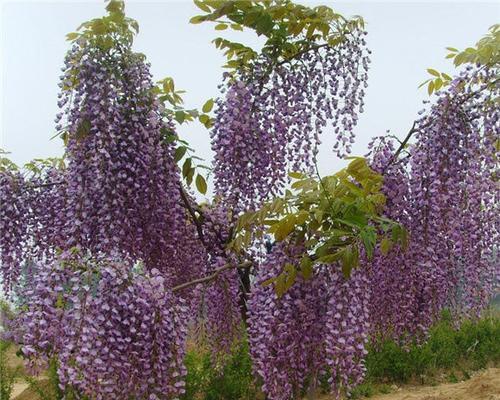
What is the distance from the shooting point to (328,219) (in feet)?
13.2

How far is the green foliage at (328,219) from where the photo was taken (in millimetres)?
3738

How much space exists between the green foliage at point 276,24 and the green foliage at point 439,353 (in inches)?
137

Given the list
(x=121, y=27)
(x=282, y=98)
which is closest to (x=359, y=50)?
(x=282, y=98)

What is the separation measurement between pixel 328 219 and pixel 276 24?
1.60 meters

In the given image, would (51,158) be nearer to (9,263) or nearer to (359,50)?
(9,263)

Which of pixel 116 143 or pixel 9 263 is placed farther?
pixel 9 263

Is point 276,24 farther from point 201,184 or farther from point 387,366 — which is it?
point 387,366

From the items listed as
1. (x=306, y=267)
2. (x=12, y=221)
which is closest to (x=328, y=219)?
(x=306, y=267)

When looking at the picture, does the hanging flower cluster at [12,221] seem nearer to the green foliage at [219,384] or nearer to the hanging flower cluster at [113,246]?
the hanging flower cluster at [113,246]

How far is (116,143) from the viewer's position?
430cm

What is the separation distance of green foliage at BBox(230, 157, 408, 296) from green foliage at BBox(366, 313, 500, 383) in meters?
3.32

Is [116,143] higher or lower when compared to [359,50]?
lower

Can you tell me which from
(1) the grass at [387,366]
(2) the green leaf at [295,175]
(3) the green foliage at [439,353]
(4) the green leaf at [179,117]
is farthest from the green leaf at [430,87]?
(3) the green foliage at [439,353]

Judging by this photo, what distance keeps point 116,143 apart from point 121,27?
0.75 metres
